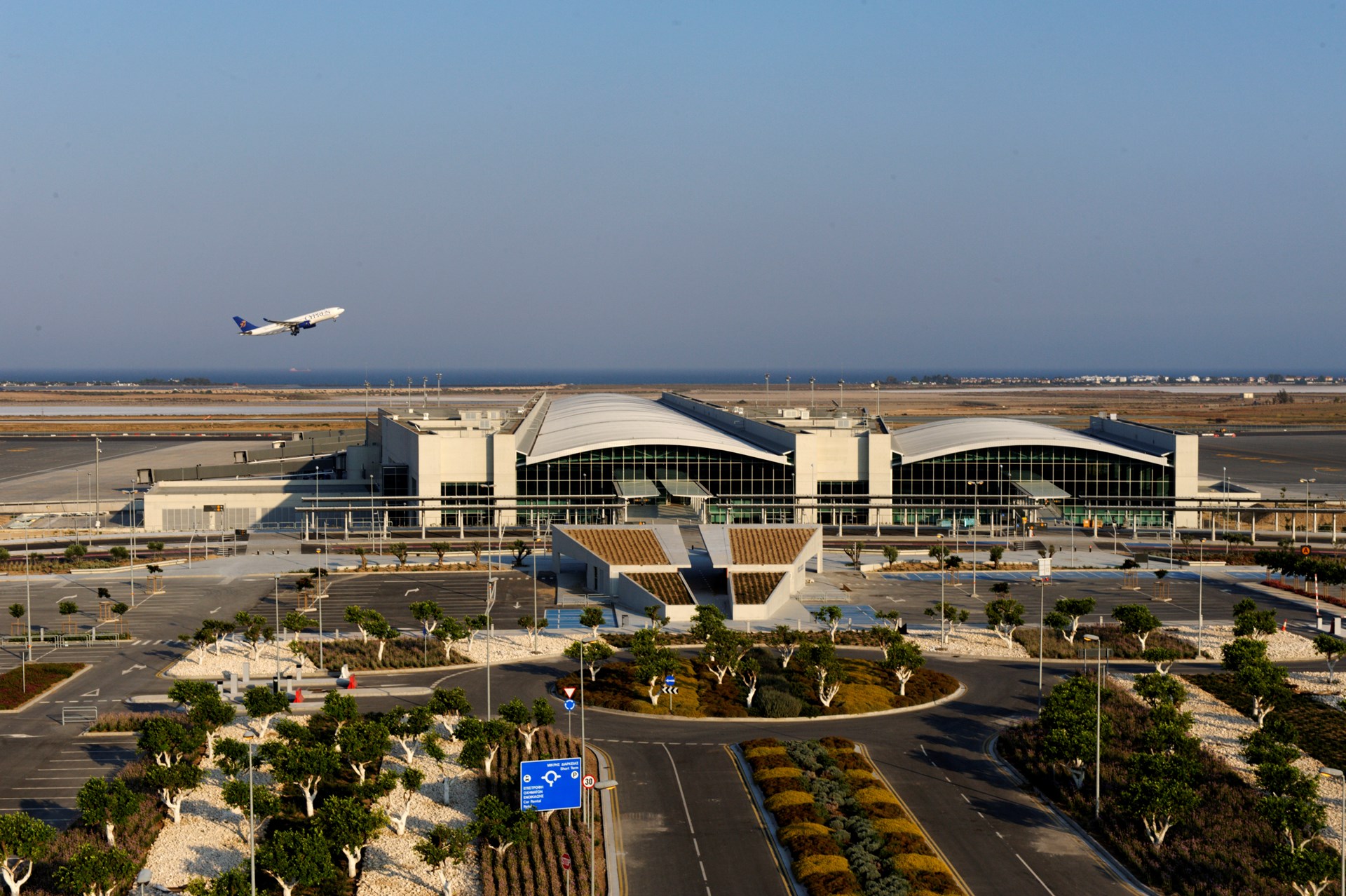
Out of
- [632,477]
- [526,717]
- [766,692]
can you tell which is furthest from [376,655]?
[632,477]

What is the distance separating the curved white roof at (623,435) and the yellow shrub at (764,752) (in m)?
63.2

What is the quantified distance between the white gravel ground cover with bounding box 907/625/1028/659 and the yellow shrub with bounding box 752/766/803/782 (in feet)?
79.0

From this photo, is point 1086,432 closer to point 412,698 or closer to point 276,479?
point 276,479

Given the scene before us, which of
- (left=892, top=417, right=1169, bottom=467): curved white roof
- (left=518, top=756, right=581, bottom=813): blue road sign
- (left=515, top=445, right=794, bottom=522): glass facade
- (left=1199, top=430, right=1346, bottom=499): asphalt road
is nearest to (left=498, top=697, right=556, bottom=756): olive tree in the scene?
(left=518, top=756, right=581, bottom=813): blue road sign

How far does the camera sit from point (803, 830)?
141 ft

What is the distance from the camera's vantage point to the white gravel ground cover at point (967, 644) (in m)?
70.8

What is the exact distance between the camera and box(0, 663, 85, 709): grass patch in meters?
→ 59.9

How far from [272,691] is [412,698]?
7.14 meters

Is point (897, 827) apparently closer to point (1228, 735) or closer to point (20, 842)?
point (1228, 735)

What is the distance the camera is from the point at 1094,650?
2810 inches

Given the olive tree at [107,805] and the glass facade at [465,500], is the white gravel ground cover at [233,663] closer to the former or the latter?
the olive tree at [107,805]

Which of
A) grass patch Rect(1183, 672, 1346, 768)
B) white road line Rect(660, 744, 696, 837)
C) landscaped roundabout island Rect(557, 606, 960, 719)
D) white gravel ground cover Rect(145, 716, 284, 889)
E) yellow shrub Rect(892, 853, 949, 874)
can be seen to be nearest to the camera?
yellow shrub Rect(892, 853, 949, 874)

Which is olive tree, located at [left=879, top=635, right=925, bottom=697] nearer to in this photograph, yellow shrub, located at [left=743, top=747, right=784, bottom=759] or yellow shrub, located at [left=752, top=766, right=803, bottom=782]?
yellow shrub, located at [left=743, top=747, right=784, bottom=759]

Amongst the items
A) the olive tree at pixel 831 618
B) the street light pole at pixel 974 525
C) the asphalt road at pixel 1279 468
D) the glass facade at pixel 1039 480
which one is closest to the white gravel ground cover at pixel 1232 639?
the street light pole at pixel 974 525
